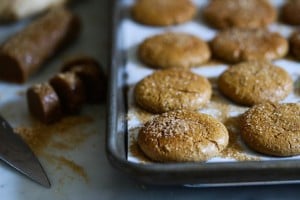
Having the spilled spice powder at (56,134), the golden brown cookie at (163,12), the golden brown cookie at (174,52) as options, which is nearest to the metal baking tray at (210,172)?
the spilled spice powder at (56,134)

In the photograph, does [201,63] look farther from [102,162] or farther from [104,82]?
[102,162]

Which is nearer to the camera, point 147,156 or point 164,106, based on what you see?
point 147,156

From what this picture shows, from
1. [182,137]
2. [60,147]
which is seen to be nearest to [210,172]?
[182,137]

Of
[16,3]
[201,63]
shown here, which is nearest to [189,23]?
[201,63]

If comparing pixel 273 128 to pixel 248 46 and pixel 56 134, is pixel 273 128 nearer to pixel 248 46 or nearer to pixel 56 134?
pixel 248 46

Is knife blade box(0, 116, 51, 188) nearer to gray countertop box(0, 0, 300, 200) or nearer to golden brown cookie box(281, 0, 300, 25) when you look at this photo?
gray countertop box(0, 0, 300, 200)

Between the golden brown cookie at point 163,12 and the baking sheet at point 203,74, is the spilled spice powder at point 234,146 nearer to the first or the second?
the baking sheet at point 203,74
